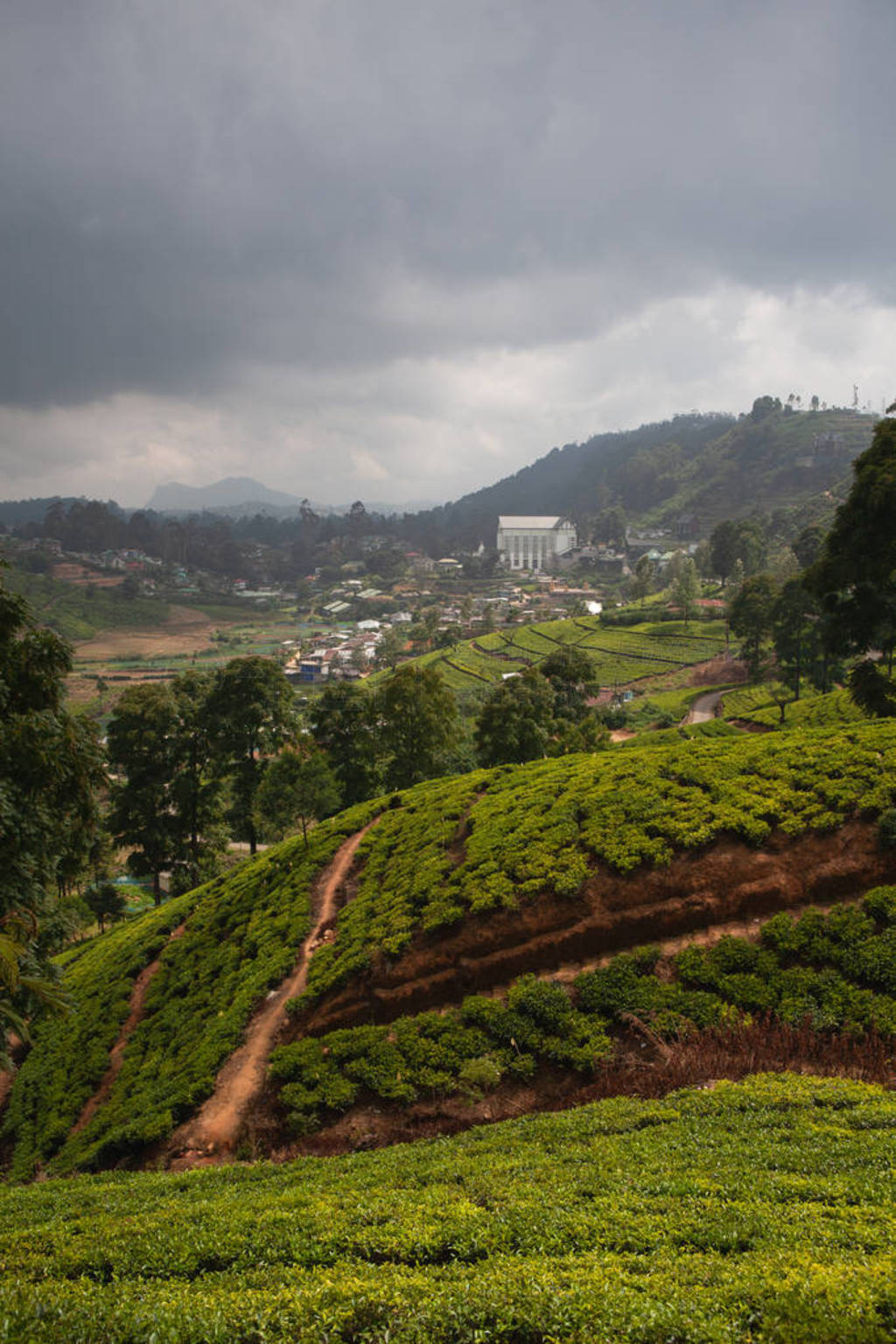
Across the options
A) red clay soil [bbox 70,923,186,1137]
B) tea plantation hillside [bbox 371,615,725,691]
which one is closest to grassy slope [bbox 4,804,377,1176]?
red clay soil [bbox 70,923,186,1137]

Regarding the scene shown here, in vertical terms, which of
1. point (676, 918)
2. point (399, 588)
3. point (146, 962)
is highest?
point (399, 588)

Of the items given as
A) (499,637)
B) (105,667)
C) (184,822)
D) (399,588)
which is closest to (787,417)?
(399,588)

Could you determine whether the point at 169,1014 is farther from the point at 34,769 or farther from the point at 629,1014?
the point at 629,1014

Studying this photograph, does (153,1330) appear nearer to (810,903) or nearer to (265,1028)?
(265,1028)

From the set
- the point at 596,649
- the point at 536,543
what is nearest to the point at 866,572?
the point at 596,649

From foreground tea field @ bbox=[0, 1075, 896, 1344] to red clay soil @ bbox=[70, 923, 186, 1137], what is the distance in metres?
5.69

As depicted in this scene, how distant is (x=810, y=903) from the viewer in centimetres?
1094

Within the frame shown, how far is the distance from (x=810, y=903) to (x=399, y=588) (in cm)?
16978

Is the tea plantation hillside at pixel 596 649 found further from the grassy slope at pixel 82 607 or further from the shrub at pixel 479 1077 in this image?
the grassy slope at pixel 82 607

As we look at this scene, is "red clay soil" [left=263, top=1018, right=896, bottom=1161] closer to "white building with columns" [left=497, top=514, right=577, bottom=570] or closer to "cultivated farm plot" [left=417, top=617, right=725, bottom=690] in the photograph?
"cultivated farm plot" [left=417, top=617, right=725, bottom=690]

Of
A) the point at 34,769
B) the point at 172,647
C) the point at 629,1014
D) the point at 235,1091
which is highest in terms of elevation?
the point at 34,769

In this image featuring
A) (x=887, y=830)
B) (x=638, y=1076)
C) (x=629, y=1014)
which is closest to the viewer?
(x=638, y=1076)

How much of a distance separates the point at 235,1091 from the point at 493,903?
616cm

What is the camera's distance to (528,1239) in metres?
5.41
